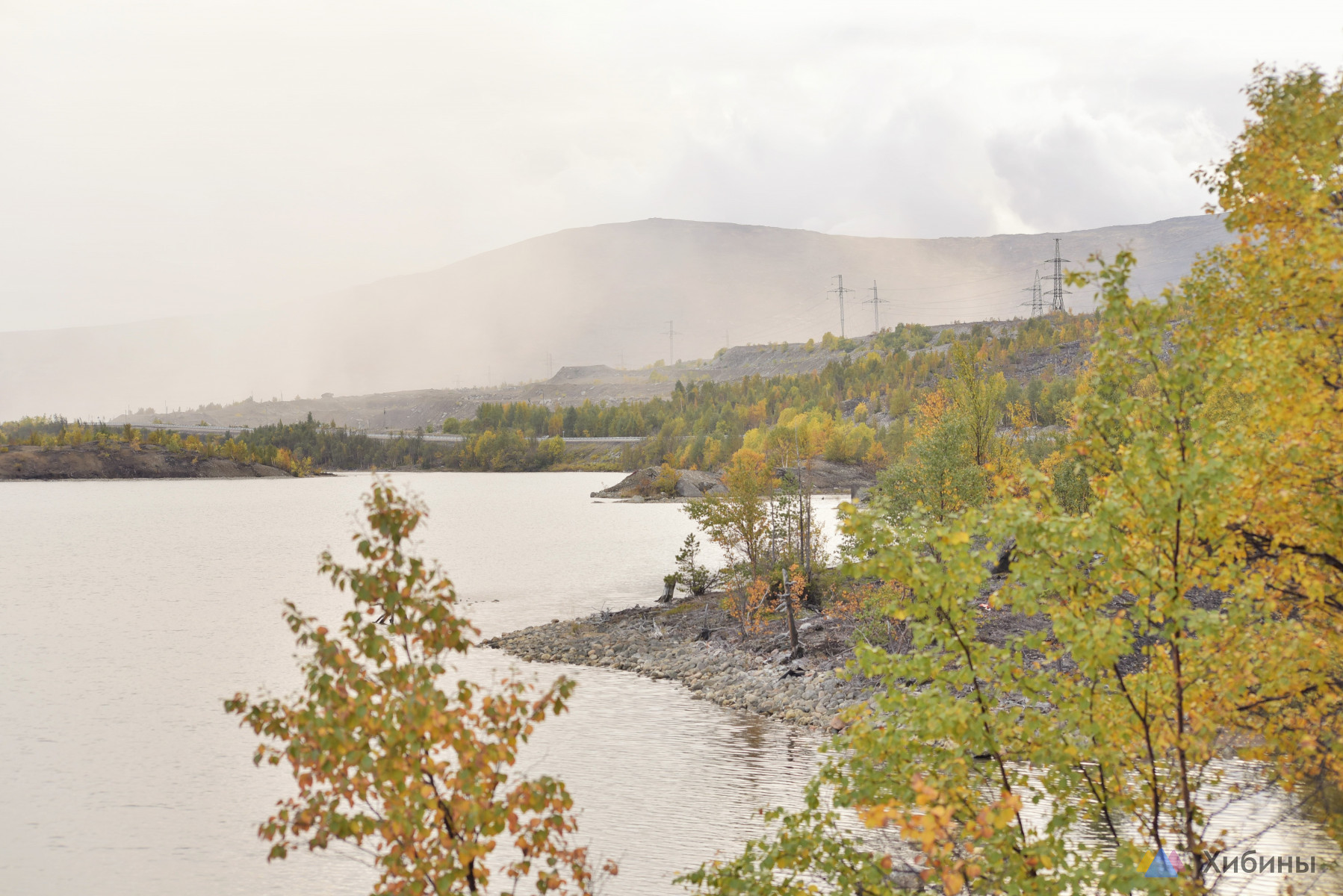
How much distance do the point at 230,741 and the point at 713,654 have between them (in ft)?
58.7

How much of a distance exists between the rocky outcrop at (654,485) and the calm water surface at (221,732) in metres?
73.4

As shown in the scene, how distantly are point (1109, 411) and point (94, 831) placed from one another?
25.9 metres

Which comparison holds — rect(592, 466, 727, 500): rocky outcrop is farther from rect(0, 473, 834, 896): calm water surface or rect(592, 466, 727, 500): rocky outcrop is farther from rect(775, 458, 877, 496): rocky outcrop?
rect(0, 473, 834, 896): calm water surface

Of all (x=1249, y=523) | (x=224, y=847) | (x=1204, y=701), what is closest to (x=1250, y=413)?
(x=1249, y=523)

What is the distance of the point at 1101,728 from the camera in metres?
9.69

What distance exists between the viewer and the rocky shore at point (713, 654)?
107 feet

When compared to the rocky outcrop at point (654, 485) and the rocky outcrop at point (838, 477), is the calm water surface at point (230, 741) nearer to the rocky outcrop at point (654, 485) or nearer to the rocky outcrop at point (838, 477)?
the rocky outcrop at point (654, 485)

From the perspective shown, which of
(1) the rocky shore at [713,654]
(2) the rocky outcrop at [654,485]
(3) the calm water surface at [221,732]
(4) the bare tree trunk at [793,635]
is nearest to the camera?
(3) the calm water surface at [221,732]

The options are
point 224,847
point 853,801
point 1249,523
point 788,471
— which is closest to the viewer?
point 853,801

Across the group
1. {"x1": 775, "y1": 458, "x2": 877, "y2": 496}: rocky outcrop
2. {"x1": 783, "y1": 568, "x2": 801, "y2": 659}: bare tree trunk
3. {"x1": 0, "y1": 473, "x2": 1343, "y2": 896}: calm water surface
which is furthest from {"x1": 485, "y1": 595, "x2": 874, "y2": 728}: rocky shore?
{"x1": 775, "y1": 458, "x2": 877, "y2": 496}: rocky outcrop

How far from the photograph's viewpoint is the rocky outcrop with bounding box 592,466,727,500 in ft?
517

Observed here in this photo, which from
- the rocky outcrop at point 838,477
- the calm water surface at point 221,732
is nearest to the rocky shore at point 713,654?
the calm water surface at point 221,732

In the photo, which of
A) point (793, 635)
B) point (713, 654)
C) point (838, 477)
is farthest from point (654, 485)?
point (793, 635)

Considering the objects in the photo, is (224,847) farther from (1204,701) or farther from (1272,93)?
(1272,93)
